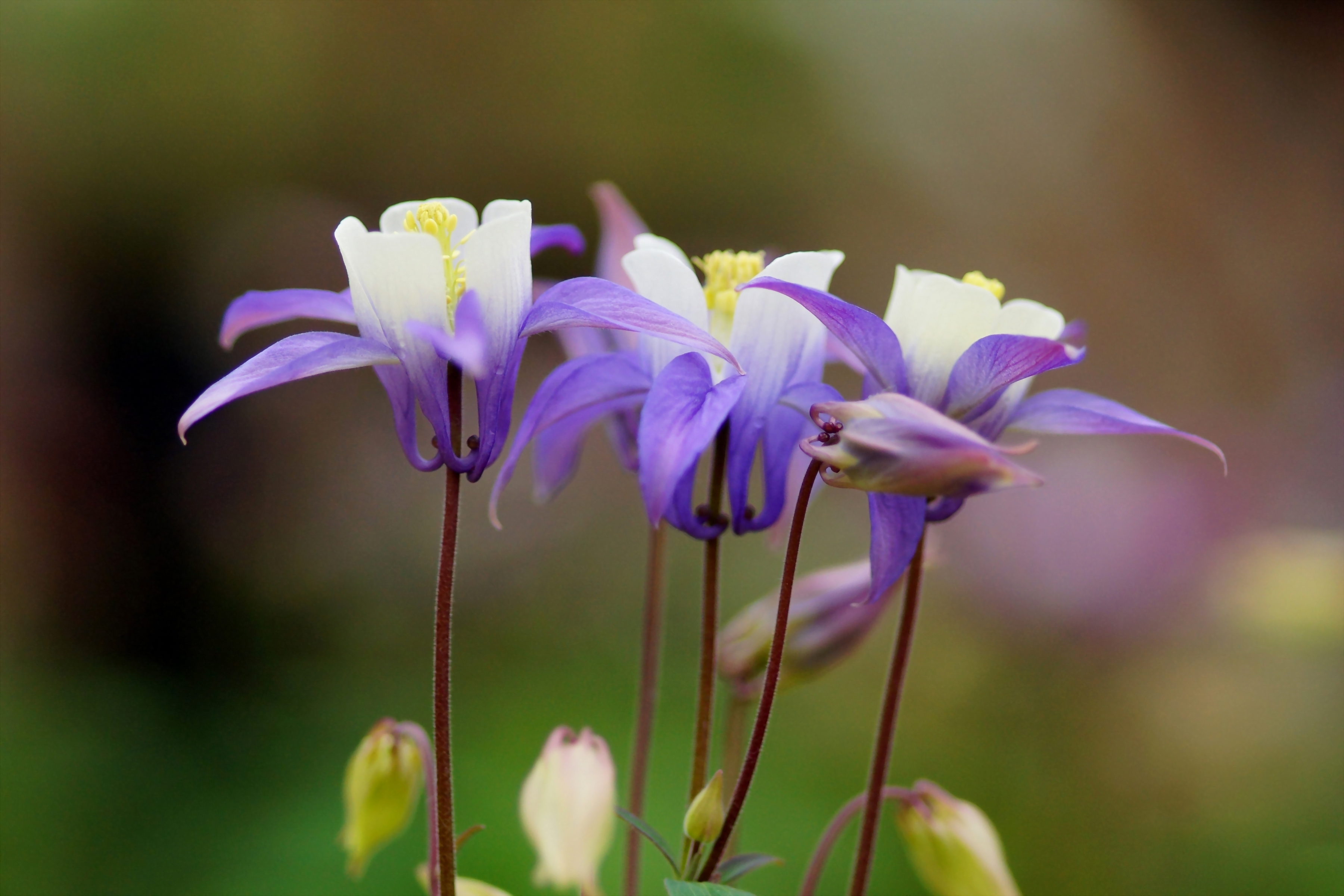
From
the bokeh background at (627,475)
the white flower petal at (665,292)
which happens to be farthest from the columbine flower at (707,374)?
the bokeh background at (627,475)

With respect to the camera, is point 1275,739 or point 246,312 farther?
point 1275,739

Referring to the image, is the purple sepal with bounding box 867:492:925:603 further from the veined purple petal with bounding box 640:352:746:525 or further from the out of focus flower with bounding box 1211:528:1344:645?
the out of focus flower with bounding box 1211:528:1344:645

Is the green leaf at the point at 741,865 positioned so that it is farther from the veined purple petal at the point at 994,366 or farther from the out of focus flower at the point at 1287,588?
the out of focus flower at the point at 1287,588

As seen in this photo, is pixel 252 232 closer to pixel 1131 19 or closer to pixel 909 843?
pixel 909 843

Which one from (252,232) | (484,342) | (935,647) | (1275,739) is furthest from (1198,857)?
(252,232)

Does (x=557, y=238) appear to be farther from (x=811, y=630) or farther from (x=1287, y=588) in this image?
(x=1287, y=588)

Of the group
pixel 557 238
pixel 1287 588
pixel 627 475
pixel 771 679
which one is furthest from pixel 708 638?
pixel 627 475

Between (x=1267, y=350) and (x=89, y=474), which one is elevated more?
(x=1267, y=350)
